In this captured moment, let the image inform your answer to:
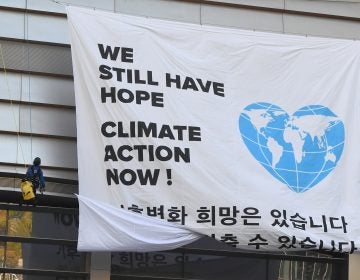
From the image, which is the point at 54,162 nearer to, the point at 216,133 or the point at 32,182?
the point at 32,182

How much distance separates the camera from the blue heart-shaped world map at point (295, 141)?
45.5ft

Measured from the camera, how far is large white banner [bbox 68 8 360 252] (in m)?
13.1

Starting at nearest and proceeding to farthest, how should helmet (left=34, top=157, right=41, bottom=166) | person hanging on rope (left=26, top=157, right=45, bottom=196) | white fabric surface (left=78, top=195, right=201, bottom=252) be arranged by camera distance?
white fabric surface (left=78, top=195, right=201, bottom=252)
person hanging on rope (left=26, top=157, right=45, bottom=196)
helmet (left=34, top=157, right=41, bottom=166)

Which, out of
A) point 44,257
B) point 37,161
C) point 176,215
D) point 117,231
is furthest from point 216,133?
point 44,257

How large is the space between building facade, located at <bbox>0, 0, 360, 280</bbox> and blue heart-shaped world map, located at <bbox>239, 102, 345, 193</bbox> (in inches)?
74.8

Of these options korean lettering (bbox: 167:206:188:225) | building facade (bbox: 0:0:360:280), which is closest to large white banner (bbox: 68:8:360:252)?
korean lettering (bbox: 167:206:188:225)

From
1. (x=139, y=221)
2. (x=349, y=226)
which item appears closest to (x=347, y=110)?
(x=349, y=226)

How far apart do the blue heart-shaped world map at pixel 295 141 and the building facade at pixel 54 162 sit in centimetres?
190

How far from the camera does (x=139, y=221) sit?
506 inches

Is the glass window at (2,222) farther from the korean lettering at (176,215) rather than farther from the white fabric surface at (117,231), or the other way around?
the korean lettering at (176,215)

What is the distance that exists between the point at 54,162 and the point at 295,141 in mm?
4104

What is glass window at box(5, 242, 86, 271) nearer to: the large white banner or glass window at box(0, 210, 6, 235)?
glass window at box(0, 210, 6, 235)

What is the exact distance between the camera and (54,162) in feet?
45.8

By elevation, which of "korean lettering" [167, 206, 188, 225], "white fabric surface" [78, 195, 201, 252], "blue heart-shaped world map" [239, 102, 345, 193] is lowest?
"white fabric surface" [78, 195, 201, 252]
